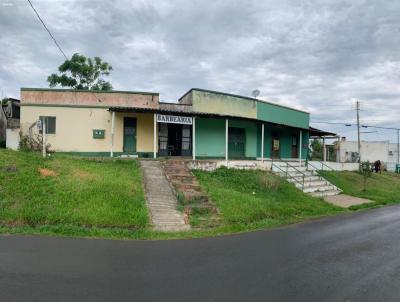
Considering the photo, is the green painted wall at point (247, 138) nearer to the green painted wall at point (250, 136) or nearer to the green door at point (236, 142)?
the green painted wall at point (250, 136)

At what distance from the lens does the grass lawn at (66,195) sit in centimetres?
994

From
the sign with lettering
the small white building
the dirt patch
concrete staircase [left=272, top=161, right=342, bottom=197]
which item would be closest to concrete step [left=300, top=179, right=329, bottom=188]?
concrete staircase [left=272, top=161, right=342, bottom=197]

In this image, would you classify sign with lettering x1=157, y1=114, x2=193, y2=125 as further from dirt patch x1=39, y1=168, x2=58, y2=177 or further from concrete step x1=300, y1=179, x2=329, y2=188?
concrete step x1=300, y1=179, x2=329, y2=188

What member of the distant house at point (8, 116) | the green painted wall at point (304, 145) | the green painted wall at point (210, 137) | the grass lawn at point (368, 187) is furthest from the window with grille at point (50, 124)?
the green painted wall at point (304, 145)

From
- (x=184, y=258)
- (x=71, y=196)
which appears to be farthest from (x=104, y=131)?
(x=184, y=258)

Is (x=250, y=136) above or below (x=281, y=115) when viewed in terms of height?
below

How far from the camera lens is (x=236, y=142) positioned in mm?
23719

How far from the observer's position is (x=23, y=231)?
920cm

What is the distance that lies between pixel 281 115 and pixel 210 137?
23.6 ft

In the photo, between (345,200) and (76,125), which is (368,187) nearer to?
(345,200)

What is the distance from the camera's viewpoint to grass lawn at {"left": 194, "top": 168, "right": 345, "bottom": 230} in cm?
1196

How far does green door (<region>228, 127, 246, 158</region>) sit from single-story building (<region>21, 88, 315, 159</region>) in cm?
7

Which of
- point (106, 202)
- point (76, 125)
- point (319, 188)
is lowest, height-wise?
point (319, 188)

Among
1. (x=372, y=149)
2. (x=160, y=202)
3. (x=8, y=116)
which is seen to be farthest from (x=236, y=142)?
(x=372, y=149)
